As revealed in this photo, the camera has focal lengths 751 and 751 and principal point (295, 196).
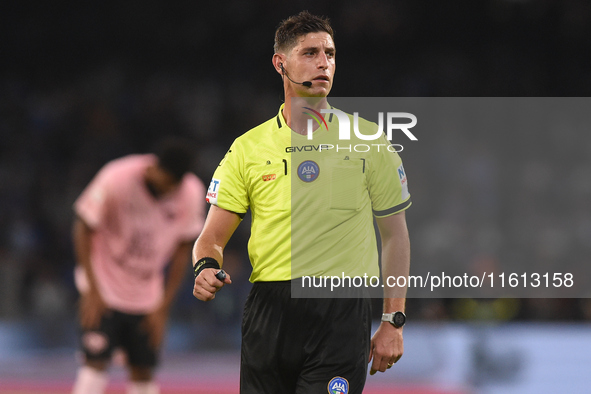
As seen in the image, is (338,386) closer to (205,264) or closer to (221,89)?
(205,264)

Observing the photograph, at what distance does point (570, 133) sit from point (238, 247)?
4.70 metres

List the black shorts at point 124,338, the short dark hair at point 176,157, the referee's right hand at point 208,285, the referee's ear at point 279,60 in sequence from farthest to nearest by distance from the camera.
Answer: the short dark hair at point 176,157
the black shorts at point 124,338
the referee's ear at point 279,60
the referee's right hand at point 208,285

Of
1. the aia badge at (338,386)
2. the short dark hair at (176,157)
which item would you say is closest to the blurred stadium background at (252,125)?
the short dark hair at (176,157)

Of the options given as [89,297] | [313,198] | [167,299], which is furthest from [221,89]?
[313,198]

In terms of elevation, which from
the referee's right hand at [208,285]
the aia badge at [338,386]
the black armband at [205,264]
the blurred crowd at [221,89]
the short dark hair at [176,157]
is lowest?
the aia badge at [338,386]

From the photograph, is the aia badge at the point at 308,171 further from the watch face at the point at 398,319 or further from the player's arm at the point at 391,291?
the watch face at the point at 398,319

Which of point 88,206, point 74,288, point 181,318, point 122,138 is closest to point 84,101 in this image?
point 122,138

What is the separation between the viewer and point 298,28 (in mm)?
3229

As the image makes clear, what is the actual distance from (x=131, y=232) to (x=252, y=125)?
659cm

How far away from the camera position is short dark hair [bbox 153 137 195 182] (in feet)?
19.2

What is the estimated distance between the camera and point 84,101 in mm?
12844

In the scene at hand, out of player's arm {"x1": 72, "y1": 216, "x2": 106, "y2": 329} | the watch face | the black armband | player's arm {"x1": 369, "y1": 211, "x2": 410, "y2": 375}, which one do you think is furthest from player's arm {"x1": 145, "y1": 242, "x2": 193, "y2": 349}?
the watch face

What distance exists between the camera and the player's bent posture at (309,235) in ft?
9.95

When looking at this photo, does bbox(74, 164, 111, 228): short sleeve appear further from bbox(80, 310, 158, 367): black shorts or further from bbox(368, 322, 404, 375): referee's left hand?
bbox(368, 322, 404, 375): referee's left hand
